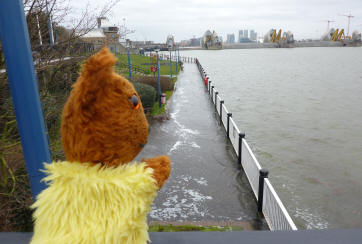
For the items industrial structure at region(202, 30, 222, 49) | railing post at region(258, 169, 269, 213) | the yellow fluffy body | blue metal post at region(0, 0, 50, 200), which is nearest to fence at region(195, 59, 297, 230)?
railing post at region(258, 169, 269, 213)

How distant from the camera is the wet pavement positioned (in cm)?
554

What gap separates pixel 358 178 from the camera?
774cm

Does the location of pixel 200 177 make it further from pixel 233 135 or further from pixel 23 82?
pixel 23 82

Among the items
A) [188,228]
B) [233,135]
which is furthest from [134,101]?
[233,135]

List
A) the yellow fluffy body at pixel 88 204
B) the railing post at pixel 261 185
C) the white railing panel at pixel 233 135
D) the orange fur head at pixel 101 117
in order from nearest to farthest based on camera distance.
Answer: the orange fur head at pixel 101 117 < the yellow fluffy body at pixel 88 204 < the railing post at pixel 261 185 < the white railing panel at pixel 233 135

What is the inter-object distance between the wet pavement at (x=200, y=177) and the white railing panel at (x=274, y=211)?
11.1 inches

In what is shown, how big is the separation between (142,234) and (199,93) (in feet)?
60.2

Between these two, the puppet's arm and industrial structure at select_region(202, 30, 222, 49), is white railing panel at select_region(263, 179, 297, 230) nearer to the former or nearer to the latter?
the puppet's arm

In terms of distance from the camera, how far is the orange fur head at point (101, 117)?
4.63 feet

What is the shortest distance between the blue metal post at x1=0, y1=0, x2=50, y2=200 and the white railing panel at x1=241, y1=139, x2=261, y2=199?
4.41m

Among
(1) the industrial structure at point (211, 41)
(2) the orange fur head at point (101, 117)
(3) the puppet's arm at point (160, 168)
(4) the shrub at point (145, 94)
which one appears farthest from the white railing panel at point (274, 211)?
(1) the industrial structure at point (211, 41)

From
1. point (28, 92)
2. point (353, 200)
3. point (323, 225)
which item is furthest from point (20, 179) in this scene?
point (353, 200)

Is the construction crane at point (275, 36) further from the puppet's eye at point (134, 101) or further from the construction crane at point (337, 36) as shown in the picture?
the puppet's eye at point (134, 101)

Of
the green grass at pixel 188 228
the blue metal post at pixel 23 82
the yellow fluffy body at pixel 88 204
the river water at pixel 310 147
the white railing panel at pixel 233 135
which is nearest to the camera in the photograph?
the yellow fluffy body at pixel 88 204
